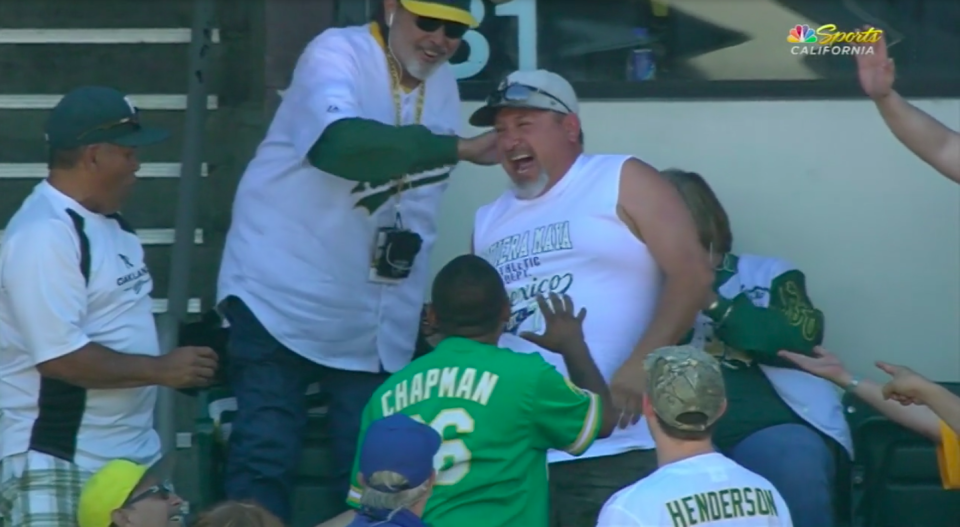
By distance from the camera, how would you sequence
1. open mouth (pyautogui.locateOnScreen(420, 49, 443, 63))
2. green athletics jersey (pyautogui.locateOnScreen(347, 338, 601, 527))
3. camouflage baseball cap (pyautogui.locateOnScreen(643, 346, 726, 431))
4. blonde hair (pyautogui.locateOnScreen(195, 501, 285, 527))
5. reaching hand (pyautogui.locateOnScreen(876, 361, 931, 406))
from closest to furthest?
blonde hair (pyautogui.locateOnScreen(195, 501, 285, 527)), camouflage baseball cap (pyautogui.locateOnScreen(643, 346, 726, 431)), green athletics jersey (pyautogui.locateOnScreen(347, 338, 601, 527)), reaching hand (pyautogui.locateOnScreen(876, 361, 931, 406)), open mouth (pyautogui.locateOnScreen(420, 49, 443, 63))

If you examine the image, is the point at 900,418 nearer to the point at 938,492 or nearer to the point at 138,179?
the point at 938,492

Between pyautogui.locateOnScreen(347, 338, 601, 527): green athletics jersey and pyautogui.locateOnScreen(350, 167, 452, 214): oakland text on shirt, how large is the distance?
981 mm

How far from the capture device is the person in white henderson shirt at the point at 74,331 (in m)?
4.05

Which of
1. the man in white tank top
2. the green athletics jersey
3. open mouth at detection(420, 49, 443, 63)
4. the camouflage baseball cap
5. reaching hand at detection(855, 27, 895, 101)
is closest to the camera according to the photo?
the camouflage baseball cap

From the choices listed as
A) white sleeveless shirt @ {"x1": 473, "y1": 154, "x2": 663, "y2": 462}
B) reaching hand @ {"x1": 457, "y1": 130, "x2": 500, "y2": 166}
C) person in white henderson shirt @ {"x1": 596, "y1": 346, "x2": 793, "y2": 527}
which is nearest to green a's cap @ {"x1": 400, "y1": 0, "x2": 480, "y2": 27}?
reaching hand @ {"x1": 457, "y1": 130, "x2": 500, "y2": 166}

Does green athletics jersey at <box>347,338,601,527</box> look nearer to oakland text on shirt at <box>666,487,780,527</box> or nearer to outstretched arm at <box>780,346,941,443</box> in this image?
oakland text on shirt at <box>666,487,780,527</box>

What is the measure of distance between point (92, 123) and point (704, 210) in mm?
1934

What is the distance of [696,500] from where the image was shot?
3463 millimetres

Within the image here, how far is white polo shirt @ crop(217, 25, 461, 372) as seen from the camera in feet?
15.6

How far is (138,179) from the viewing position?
5.93 meters

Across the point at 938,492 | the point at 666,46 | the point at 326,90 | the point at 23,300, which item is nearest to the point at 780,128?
the point at 666,46

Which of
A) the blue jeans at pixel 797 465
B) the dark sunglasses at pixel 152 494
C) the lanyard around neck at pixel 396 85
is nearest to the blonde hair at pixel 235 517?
the dark sunglasses at pixel 152 494

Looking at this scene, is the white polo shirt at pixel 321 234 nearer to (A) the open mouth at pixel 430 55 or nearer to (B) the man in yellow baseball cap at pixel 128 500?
(A) the open mouth at pixel 430 55

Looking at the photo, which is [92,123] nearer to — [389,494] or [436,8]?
[436,8]
